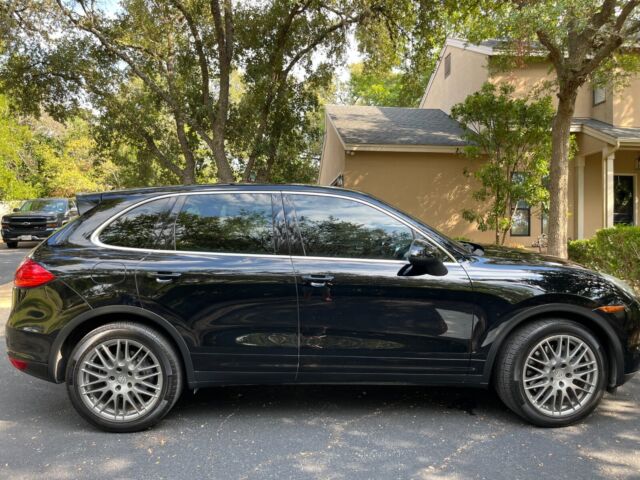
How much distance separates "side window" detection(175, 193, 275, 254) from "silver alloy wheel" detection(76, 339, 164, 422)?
0.80 meters

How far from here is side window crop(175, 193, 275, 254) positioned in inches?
142

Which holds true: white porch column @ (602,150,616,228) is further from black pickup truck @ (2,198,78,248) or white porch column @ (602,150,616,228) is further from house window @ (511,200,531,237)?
black pickup truck @ (2,198,78,248)

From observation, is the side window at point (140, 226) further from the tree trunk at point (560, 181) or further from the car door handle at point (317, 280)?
the tree trunk at point (560, 181)

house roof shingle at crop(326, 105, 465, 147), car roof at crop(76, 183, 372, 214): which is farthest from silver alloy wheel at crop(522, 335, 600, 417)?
house roof shingle at crop(326, 105, 465, 147)

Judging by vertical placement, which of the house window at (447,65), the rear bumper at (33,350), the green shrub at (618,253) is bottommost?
the rear bumper at (33,350)

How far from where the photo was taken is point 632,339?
3635 mm

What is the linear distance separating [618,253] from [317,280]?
21.1ft

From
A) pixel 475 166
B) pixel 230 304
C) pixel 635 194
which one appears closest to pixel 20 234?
pixel 475 166

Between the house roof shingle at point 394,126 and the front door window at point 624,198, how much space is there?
477 cm

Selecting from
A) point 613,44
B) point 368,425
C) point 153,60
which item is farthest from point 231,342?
point 153,60

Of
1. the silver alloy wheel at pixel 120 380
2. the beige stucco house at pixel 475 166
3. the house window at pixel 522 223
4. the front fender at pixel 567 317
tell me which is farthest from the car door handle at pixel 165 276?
the house window at pixel 522 223

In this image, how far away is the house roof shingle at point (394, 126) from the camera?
13.5m

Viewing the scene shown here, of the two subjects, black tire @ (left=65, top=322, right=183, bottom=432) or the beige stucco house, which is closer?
black tire @ (left=65, top=322, right=183, bottom=432)

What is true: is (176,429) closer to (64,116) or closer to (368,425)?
(368,425)
